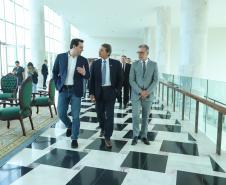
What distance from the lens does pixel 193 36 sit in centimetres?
782

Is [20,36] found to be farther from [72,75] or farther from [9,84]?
[72,75]

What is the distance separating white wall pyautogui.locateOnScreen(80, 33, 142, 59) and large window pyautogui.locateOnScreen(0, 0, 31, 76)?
12.3 m

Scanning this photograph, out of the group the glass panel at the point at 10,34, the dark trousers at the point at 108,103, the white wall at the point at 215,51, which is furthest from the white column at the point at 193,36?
the white wall at the point at 215,51

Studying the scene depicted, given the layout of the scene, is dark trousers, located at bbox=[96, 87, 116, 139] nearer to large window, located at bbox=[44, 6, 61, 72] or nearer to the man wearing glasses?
the man wearing glasses

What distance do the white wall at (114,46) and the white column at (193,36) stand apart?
18.5 meters

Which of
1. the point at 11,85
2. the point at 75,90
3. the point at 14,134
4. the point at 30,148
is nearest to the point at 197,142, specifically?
the point at 75,90

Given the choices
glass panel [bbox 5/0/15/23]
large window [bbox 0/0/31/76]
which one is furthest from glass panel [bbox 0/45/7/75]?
glass panel [bbox 5/0/15/23]

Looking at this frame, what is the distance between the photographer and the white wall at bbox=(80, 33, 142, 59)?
26406 mm

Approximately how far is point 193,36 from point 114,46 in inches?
745

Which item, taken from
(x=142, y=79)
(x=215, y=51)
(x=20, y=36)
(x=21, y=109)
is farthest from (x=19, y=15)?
(x=215, y=51)

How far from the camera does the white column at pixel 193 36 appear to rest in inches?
300

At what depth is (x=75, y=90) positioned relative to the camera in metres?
3.66

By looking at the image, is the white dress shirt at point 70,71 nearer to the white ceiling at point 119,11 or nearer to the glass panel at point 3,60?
the white ceiling at point 119,11

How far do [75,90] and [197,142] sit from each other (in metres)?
2.15
